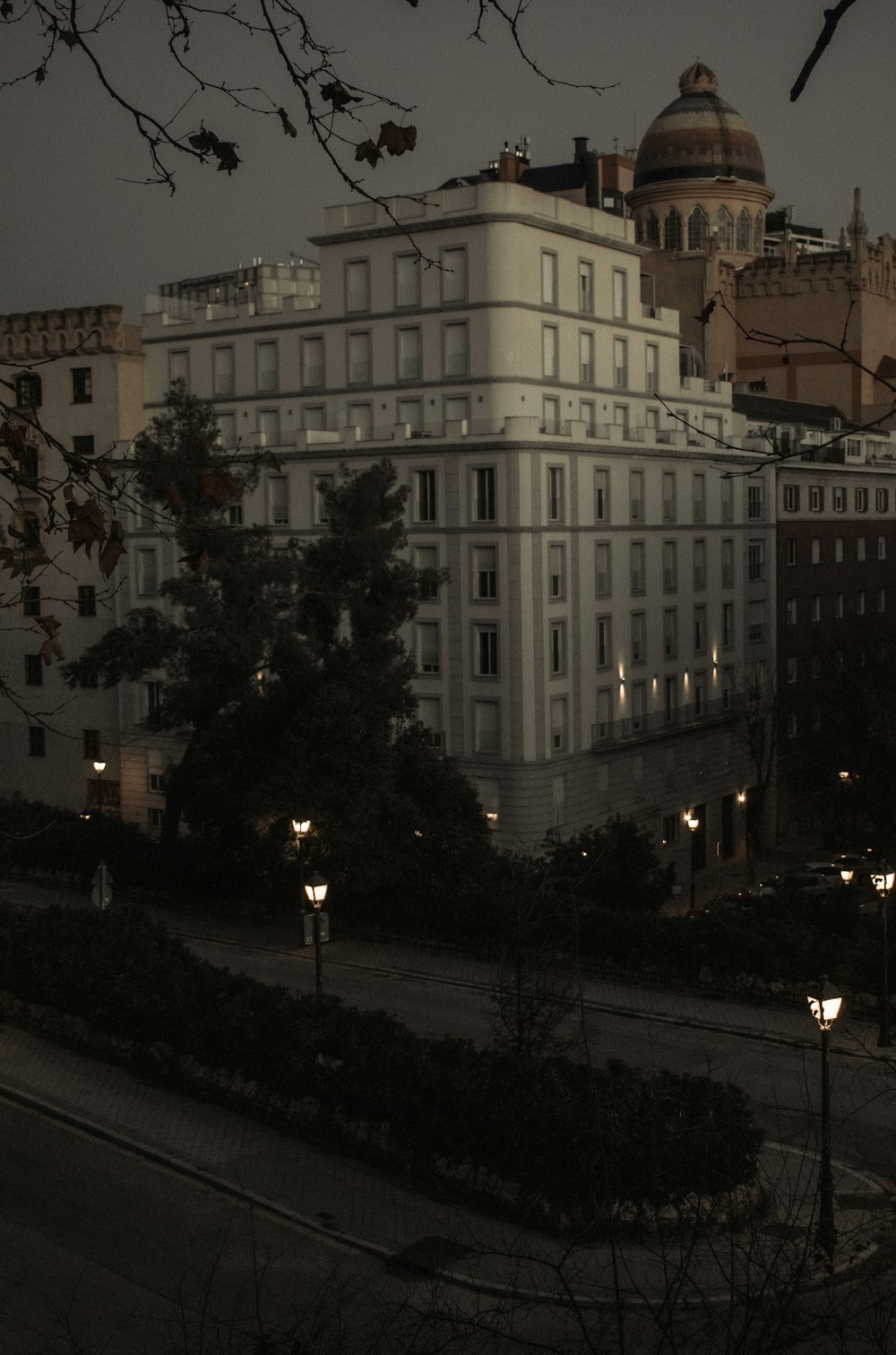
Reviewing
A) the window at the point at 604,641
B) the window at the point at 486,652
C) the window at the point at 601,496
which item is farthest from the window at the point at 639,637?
the window at the point at 486,652

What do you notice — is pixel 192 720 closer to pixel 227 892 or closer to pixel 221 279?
pixel 227 892

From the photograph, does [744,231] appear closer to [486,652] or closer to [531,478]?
[531,478]

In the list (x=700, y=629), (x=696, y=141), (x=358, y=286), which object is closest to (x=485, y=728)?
(x=700, y=629)

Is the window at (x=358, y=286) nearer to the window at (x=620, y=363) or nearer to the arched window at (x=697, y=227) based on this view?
the window at (x=620, y=363)

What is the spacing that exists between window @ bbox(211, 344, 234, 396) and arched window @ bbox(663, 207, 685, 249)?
38.3 meters

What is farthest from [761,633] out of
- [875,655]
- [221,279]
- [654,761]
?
[221,279]

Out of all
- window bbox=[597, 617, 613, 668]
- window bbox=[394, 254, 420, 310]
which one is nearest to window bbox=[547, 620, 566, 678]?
window bbox=[597, 617, 613, 668]

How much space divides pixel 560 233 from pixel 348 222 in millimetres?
7204

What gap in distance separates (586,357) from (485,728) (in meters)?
14.6

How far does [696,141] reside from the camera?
287 ft

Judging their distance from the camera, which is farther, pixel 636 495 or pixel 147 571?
pixel 147 571

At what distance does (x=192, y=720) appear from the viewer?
3912 centimetres

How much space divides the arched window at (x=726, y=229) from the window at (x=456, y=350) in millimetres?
39410

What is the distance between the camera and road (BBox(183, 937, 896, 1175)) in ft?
68.8
